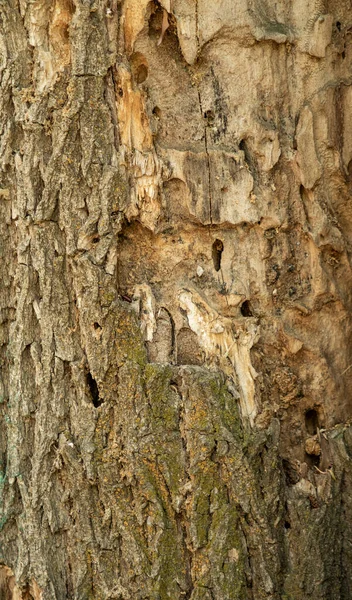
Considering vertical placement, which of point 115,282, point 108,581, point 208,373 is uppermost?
point 115,282

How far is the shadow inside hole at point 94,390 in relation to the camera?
2.75 metres

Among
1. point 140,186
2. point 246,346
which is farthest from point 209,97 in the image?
point 246,346

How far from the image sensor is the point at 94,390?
276 centimetres

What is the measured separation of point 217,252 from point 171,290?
22 cm

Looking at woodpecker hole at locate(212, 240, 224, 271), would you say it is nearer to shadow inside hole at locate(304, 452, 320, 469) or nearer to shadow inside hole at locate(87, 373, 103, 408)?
shadow inside hole at locate(87, 373, 103, 408)

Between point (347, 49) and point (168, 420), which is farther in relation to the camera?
Result: point (347, 49)

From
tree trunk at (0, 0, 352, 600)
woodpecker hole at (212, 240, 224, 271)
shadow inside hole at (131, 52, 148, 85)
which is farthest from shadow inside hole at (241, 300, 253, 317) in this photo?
shadow inside hole at (131, 52, 148, 85)

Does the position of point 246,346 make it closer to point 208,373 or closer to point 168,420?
point 208,373

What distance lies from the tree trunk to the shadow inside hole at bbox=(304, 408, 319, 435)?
67mm

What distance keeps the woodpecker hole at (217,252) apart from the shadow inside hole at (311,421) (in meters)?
0.66

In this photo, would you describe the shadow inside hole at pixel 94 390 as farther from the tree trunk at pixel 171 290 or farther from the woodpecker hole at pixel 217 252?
the woodpecker hole at pixel 217 252

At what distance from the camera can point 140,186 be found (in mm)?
2734

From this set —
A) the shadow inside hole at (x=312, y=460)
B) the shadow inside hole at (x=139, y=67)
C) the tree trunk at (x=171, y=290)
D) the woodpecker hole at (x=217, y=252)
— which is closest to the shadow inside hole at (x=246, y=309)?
the tree trunk at (x=171, y=290)

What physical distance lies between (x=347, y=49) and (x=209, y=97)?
1.91 feet
